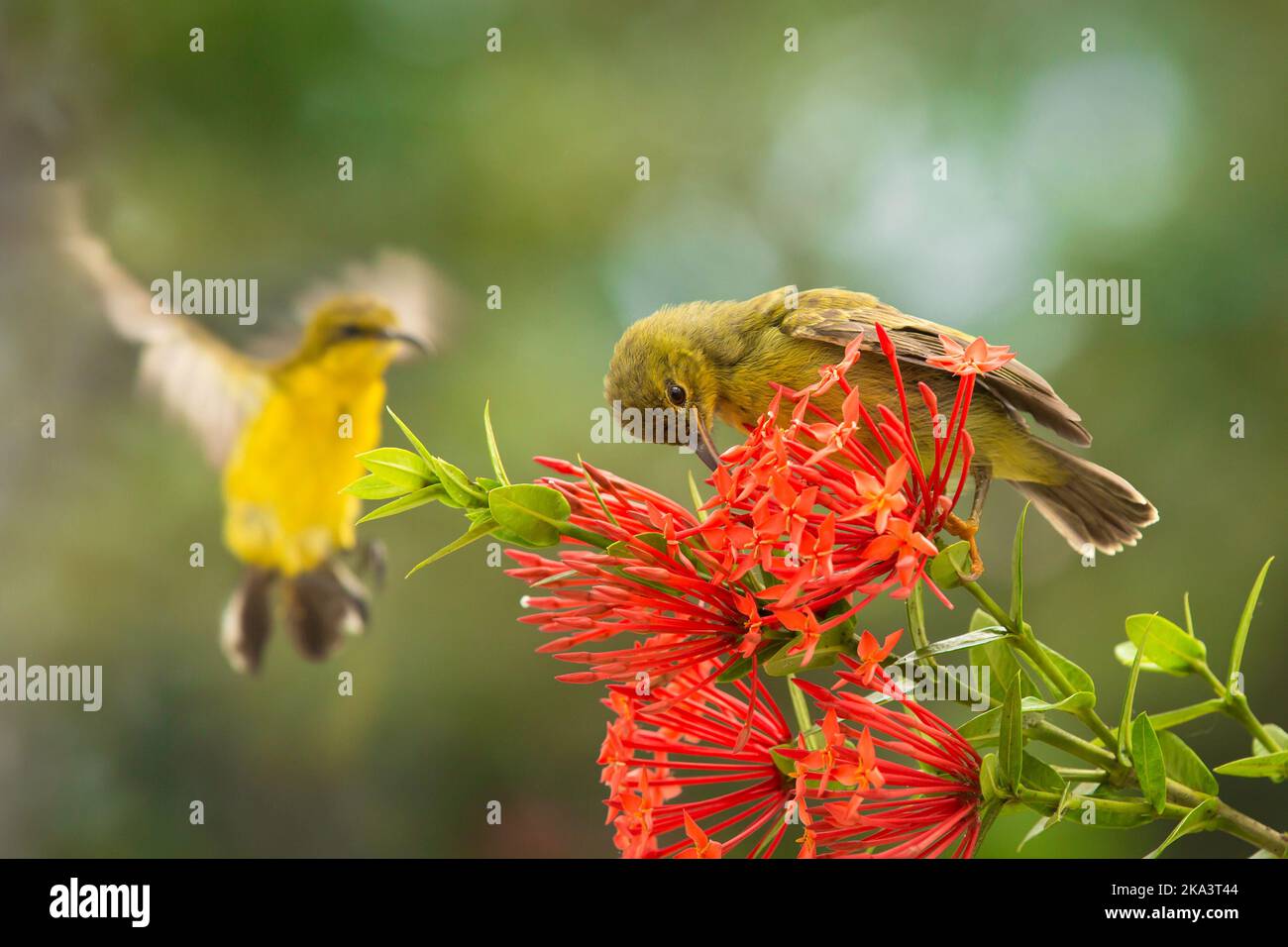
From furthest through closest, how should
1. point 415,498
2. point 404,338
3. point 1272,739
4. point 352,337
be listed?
point 352,337, point 404,338, point 1272,739, point 415,498

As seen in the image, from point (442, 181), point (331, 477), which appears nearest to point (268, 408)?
point (331, 477)

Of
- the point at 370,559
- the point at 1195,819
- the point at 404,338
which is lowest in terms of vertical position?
the point at 1195,819

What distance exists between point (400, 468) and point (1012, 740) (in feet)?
1.31

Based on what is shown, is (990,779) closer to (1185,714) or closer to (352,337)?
(1185,714)

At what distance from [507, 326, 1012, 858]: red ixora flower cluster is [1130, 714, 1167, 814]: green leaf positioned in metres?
0.09

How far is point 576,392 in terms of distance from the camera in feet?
9.98

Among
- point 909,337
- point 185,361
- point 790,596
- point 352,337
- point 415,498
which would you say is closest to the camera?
point 790,596

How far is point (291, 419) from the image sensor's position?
2.74 metres

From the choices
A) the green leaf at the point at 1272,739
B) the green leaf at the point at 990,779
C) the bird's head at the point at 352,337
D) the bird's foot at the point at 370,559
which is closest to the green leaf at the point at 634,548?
the green leaf at the point at 990,779

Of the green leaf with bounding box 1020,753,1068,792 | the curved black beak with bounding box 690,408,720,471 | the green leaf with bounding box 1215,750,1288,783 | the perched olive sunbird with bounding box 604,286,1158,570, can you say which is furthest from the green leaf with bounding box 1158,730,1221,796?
the curved black beak with bounding box 690,408,720,471

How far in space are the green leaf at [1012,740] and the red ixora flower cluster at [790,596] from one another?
0.05 meters

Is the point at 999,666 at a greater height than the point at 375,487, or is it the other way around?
the point at 375,487

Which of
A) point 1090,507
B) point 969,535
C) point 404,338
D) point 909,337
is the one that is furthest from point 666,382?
point 404,338

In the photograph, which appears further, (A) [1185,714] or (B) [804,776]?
(A) [1185,714]
